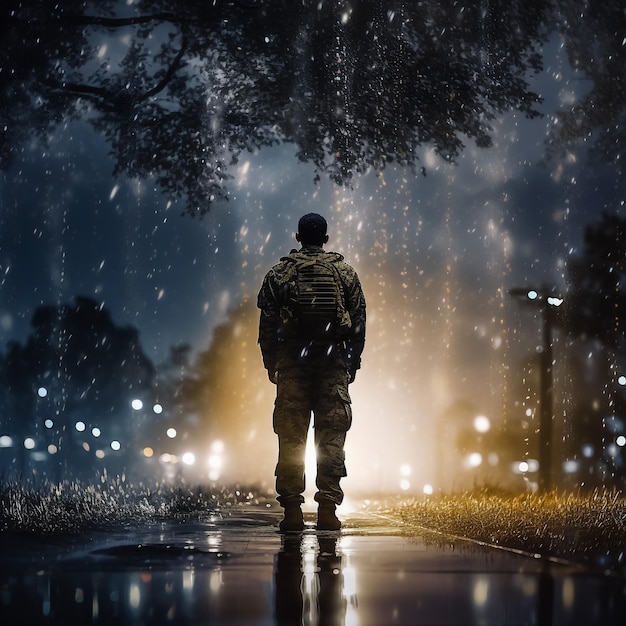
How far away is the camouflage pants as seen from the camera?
8.48 m

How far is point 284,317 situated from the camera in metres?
8.47

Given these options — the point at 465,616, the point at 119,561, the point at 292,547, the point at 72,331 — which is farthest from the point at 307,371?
the point at 72,331

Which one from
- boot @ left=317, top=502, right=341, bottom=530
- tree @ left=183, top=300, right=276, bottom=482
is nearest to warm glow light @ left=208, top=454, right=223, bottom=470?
tree @ left=183, top=300, right=276, bottom=482

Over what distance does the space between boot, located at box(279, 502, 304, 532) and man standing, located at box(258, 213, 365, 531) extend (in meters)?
0.13

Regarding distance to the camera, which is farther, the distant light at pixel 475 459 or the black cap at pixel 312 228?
the distant light at pixel 475 459

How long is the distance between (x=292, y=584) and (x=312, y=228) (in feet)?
14.0

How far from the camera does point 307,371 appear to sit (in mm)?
8594

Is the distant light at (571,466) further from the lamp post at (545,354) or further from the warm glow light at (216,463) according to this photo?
the lamp post at (545,354)

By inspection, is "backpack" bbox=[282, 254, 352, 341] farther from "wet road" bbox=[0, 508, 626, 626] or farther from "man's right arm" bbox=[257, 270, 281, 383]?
"wet road" bbox=[0, 508, 626, 626]

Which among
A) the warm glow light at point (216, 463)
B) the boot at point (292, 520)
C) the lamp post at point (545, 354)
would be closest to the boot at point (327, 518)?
the boot at point (292, 520)

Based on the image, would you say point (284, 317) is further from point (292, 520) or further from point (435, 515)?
point (435, 515)

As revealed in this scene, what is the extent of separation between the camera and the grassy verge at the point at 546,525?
6.29 metres

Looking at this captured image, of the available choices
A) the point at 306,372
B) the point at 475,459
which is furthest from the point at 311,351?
the point at 475,459

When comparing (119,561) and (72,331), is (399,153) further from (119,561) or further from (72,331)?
(72,331)
